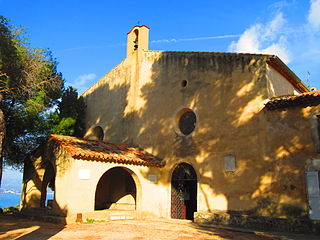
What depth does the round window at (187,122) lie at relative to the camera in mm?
14359

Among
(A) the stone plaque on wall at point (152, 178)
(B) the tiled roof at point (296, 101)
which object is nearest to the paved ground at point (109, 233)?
(A) the stone plaque on wall at point (152, 178)

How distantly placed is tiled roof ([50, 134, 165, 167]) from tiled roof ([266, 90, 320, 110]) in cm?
607

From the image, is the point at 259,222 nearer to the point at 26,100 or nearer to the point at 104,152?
the point at 104,152

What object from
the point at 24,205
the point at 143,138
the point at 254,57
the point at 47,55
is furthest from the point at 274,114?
the point at 24,205

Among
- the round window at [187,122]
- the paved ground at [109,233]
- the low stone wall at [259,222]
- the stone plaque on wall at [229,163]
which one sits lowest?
the paved ground at [109,233]

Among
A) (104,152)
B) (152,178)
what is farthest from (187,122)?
(104,152)

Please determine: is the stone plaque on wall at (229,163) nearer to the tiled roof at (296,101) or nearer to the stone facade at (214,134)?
the stone facade at (214,134)

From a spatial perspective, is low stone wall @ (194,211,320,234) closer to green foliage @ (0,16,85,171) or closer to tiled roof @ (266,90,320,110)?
tiled roof @ (266,90,320,110)

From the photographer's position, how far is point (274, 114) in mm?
11609

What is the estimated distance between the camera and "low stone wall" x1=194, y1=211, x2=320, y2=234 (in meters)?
9.94

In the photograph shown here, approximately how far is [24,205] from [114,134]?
20.1 ft

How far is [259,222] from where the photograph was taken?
10.9 meters

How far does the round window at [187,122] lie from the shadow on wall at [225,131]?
1.05ft

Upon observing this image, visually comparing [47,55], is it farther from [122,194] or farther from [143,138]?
[122,194]
